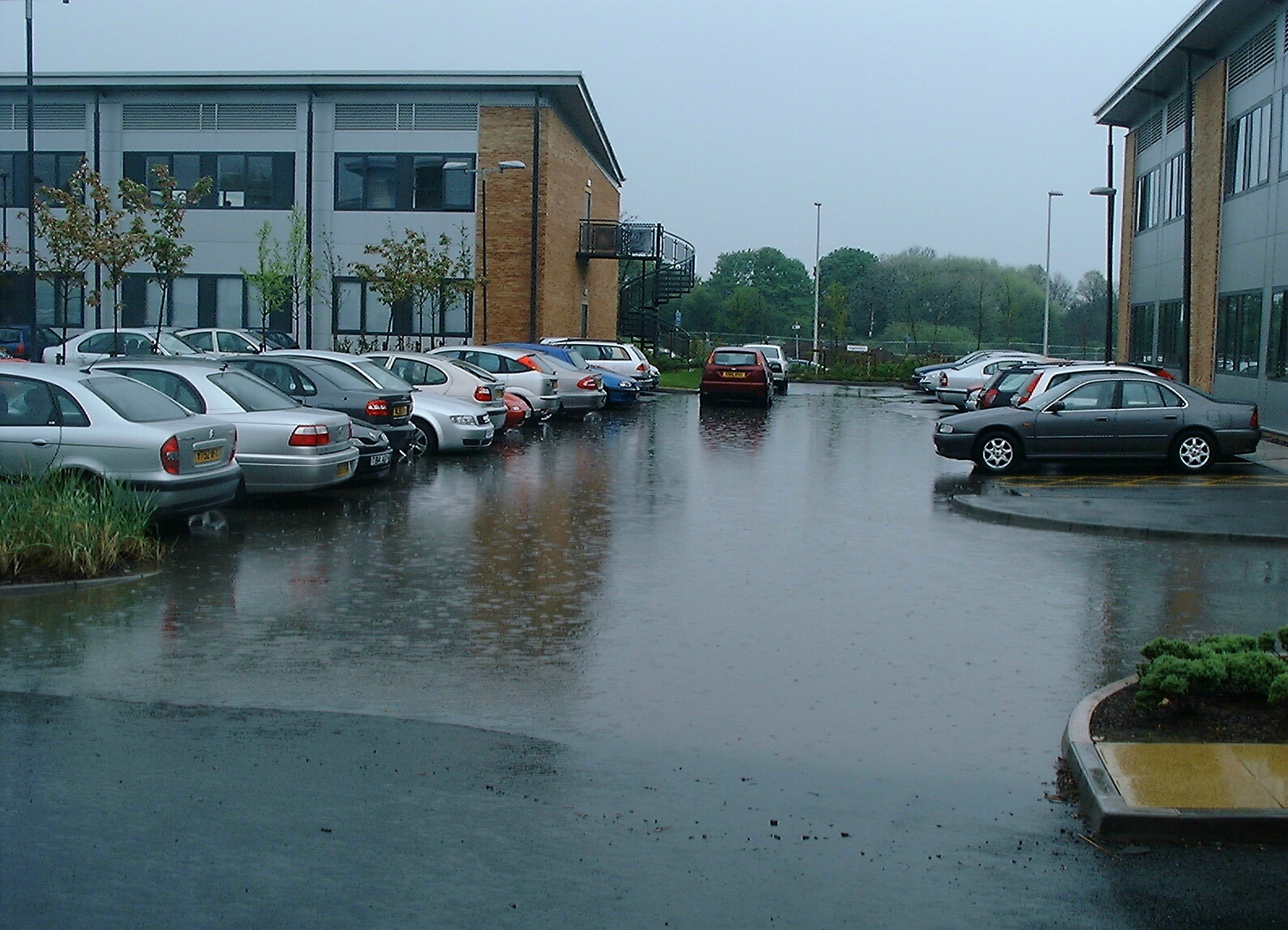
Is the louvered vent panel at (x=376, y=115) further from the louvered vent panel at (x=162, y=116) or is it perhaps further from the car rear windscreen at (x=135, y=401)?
the car rear windscreen at (x=135, y=401)

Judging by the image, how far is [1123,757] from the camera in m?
6.80

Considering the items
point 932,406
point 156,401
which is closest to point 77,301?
point 932,406

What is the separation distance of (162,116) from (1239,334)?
31877 mm

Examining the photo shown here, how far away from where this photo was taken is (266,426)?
15602 mm

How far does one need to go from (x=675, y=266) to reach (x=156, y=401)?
43.6 meters

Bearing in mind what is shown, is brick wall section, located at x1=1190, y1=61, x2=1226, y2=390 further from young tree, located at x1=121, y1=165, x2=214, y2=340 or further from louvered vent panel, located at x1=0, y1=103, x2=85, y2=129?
louvered vent panel, located at x1=0, y1=103, x2=85, y2=129

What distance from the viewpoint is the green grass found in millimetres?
50188

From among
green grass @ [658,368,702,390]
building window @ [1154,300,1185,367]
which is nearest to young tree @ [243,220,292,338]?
green grass @ [658,368,702,390]

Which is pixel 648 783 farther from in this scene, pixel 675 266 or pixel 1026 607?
pixel 675 266

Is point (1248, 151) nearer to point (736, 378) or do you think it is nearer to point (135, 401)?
point (736, 378)

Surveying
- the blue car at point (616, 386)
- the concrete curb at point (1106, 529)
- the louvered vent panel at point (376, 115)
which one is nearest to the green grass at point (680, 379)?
the blue car at point (616, 386)

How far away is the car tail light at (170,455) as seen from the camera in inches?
514

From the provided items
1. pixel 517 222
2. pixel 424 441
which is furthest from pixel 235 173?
pixel 424 441

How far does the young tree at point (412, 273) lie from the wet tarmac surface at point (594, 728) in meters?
27.0
